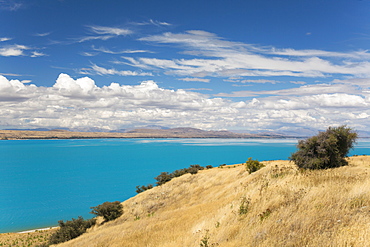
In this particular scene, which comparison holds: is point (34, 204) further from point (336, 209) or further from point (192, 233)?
point (336, 209)

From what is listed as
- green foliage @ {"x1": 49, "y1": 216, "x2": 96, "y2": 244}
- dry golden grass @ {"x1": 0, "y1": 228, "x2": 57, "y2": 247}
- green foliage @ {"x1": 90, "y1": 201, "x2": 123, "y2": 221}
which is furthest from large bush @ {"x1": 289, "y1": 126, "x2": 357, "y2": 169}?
dry golden grass @ {"x1": 0, "y1": 228, "x2": 57, "y2": 247}

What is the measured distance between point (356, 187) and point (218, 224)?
6.50m

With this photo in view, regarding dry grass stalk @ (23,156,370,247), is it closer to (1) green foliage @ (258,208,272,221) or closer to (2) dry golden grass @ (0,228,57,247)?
(1) green foliage @ (258,208,272,221)

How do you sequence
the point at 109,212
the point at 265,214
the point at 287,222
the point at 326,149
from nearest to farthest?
the point at 287,222
the point at 265,214
the point at 326,149
the point at 109,212

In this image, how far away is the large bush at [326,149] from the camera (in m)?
27.1

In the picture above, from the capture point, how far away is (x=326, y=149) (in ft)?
90.0

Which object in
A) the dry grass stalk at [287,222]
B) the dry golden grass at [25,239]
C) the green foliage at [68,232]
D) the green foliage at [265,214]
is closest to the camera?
the dry grass stalk at [287,222]

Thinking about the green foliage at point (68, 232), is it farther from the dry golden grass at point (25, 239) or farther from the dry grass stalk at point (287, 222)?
the dry grass stalk at point (287, 222)

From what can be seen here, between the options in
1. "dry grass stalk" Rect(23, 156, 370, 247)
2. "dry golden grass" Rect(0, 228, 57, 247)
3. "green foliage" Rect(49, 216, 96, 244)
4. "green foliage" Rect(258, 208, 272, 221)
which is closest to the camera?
"dry grass stalk" Rect(23, 156, 370, 247)

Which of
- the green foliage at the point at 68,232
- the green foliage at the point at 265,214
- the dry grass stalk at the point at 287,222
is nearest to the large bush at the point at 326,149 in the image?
the dry grass stalk at the point at 287,222

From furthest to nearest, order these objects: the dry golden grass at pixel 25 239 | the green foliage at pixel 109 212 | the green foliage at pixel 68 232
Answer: the green foliage at pixel 109 212 → the dry golden grass at pixel 25 239 → the green foliage at pixel 68 232

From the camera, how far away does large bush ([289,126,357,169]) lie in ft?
88.8

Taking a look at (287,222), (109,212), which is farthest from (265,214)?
(109,212)

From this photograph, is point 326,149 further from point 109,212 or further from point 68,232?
point 68,232
